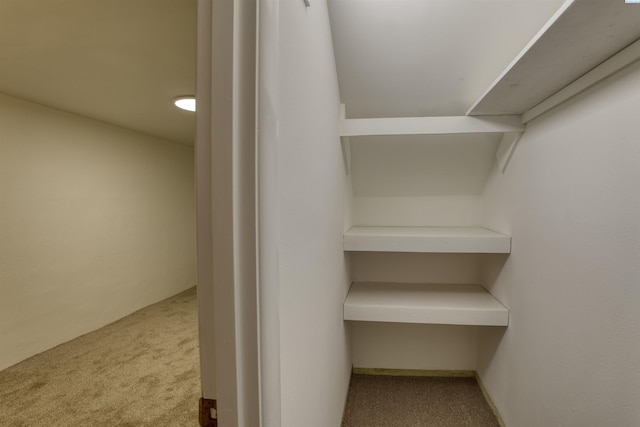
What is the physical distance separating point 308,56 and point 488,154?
1.58 m

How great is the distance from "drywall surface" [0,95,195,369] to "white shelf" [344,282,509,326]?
7.96 feet

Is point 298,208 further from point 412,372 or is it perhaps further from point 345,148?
point 412,372

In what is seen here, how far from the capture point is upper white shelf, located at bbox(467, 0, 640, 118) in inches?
32.7

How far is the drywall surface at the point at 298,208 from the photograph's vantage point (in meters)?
0.55

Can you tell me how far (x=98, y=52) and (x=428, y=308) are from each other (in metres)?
2.31

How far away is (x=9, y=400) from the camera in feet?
6.36

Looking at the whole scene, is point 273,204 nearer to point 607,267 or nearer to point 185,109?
point 607,267

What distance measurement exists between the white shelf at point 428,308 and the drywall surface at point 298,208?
Result: 0.46 metres

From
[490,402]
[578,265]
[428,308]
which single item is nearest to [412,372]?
[490,402]

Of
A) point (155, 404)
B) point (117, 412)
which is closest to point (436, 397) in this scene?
point (155, 404)

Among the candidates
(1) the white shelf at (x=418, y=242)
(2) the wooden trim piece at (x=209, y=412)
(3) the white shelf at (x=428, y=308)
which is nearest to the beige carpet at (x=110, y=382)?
(3) the white shelf at (x=428, y=308)

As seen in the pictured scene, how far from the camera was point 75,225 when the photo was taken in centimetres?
278

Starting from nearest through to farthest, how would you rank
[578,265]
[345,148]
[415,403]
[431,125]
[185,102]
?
[578,265] < [431,125] < [345,148] < [415,403] < [185,102]

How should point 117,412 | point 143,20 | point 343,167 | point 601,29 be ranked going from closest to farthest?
point 601,29 < point 143,20 < point 117,412 < point 343,167
